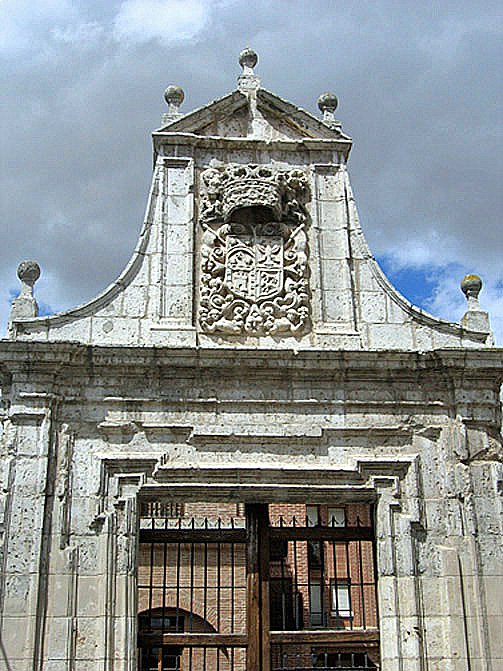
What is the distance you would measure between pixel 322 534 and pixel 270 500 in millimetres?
914

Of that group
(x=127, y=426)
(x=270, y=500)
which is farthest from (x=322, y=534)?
(x=127, y=426)

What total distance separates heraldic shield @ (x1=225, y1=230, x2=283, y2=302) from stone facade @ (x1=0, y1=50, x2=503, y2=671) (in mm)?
23

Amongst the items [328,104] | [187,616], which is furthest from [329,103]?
[187,616]

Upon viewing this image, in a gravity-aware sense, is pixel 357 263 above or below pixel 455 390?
above

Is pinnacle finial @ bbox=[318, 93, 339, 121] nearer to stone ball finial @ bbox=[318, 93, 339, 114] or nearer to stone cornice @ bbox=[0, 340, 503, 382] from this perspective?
stone ball finial @ bbox=[318, 93, 339, 114]

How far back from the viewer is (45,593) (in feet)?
26.1

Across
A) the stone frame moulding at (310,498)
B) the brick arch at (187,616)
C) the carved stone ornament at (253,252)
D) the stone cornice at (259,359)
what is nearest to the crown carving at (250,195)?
the carved stone ornament at (253,252)

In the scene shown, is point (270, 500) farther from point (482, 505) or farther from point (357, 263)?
point (357, 263)

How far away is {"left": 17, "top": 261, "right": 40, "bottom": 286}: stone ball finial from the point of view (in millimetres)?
9297

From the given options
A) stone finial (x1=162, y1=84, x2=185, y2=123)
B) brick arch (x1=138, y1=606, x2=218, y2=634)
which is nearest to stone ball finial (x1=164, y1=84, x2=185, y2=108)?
stone finial (x1=162, y1=84, x2=185, y2=123)

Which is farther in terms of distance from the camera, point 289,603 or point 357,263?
point 289,603

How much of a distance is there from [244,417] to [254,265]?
1.84 meters

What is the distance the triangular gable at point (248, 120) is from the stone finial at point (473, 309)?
234cm

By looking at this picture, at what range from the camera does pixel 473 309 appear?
959 centimetres
